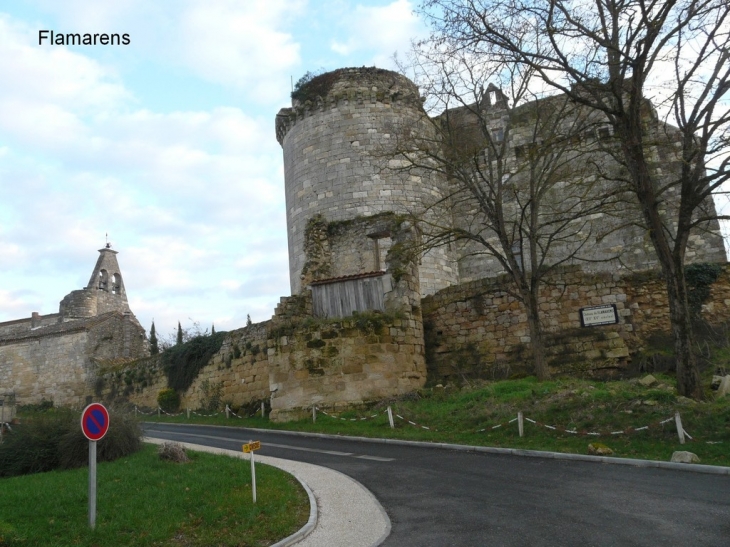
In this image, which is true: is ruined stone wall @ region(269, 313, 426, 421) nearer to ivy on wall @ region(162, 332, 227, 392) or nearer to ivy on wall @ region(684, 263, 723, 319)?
ivy on wall @ region(162, 332, 227, 392)

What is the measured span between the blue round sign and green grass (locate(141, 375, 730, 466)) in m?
6.80

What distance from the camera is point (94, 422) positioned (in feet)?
21.0

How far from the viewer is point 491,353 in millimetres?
16781

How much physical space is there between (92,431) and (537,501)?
5159 mm

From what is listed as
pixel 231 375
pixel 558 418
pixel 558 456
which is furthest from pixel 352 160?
pixel 558 456

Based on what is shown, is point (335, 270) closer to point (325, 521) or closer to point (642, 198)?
point (642, 198)

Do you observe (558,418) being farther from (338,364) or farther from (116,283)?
(116,283)

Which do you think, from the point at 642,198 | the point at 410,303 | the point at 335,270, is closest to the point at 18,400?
the point at 335,270

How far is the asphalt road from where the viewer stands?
17.9 ft

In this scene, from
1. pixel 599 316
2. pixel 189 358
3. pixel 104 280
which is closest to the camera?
pixel 599 316

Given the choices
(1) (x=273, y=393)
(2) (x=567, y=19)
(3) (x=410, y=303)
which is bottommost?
(1) (x=273, y=393)

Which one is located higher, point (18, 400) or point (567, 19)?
point (567, 19)

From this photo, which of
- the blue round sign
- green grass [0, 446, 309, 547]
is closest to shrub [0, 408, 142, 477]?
green grass [0, 446, 309, 547]

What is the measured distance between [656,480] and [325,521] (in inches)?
171
